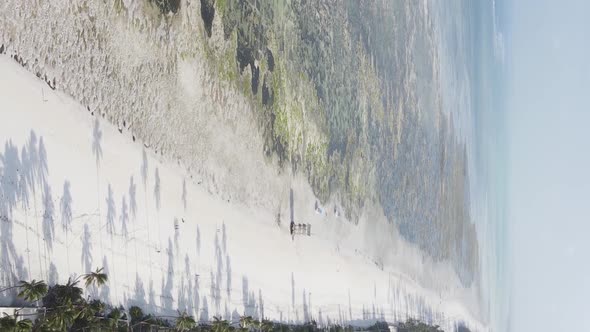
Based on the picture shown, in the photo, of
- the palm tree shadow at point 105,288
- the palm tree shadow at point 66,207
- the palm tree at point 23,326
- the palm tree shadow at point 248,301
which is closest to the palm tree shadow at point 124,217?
the palm tree shadow at point 105,288

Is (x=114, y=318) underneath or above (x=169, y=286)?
underneath

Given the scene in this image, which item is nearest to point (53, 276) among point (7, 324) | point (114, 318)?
point (114, 318)

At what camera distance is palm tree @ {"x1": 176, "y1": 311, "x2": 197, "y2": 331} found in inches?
940

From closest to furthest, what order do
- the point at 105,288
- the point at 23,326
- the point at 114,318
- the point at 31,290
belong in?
the point at 23,326
the point at 31,290
the point at 114,318
the point at 105,288

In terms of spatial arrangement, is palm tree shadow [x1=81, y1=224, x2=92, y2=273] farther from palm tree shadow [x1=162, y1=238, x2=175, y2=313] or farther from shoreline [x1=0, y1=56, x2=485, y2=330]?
palm tree shadow [x1=162, y1=238, x2=175, y2=313]

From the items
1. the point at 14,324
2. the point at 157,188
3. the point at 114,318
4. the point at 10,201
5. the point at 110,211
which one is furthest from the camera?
the point at 157,188

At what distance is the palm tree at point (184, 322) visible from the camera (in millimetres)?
23875

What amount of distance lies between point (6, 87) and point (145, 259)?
28.6ft

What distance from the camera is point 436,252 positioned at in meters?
57.9

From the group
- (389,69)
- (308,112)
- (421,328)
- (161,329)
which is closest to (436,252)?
(421,328)

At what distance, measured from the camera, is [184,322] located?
78.7ft

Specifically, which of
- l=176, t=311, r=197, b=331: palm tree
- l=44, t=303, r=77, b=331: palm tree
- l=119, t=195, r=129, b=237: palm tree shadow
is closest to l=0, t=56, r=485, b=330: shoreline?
l=119, t=195, r=129, b=237: palm tree shadow

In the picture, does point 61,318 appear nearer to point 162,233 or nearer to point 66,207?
point 66,207

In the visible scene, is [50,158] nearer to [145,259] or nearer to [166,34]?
[145,259]
